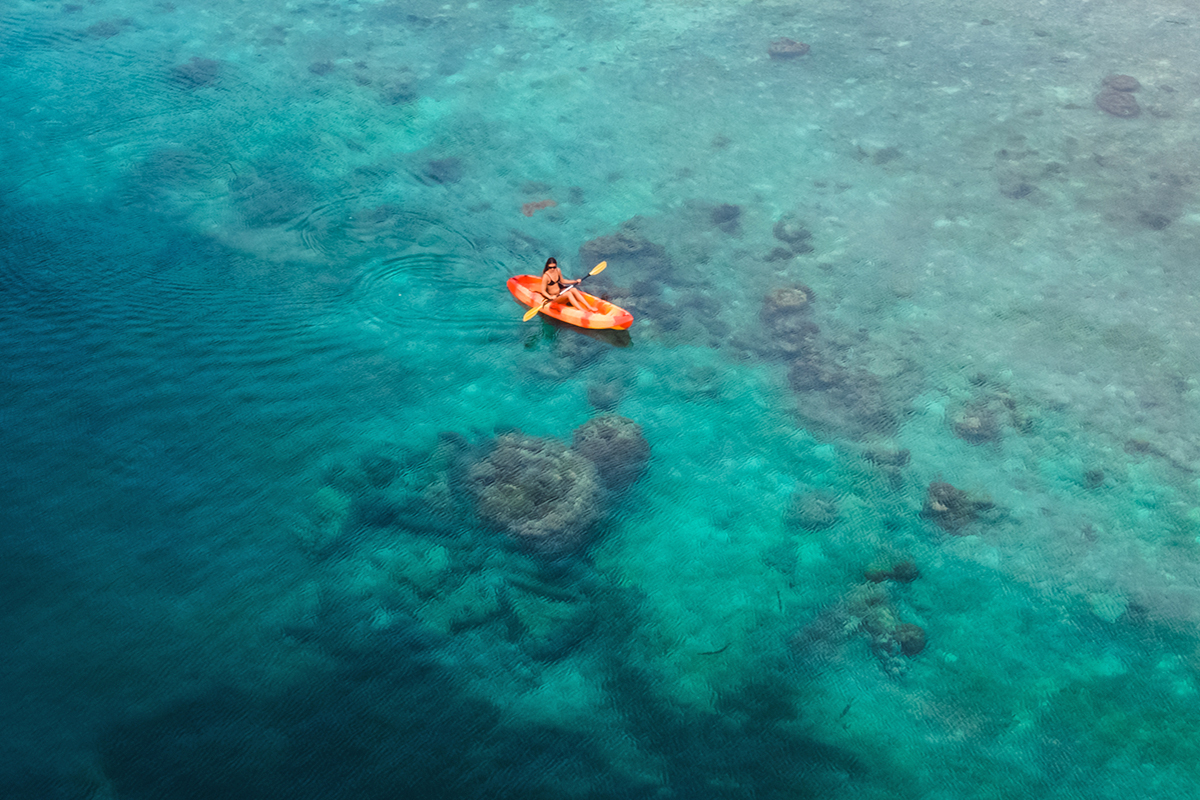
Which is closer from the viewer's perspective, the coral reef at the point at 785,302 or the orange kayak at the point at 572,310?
the orange kayak at the point at 572,310

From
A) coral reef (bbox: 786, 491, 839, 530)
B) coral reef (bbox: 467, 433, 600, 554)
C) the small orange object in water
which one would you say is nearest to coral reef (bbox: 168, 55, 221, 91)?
the small orange object in water

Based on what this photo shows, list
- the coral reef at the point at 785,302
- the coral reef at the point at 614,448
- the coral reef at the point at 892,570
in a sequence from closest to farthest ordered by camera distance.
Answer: the coral reef at the point at 892,570, the coral reef at the point at 614,448, the coral reef at the point at 785,302

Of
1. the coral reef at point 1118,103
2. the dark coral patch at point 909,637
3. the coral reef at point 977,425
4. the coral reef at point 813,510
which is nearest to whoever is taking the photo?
the dark coral patch at point 909,637

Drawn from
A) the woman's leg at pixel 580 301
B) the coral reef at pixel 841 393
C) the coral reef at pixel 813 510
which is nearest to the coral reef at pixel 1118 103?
the coral reef at pixel 841 393

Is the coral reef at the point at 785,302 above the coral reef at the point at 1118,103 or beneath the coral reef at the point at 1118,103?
beneath

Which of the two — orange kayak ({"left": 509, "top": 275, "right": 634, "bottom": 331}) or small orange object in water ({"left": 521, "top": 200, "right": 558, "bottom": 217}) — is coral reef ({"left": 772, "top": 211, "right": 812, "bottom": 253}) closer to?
orange kayak ({"left": 509, "top": 275, "right": 634, "bottom": 331})

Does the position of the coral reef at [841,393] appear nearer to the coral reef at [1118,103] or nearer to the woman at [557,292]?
the woman at [557,292]

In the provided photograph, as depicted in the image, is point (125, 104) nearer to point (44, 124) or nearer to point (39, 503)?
point (44, 124)

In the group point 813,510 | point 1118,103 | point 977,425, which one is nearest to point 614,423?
point 813,510
